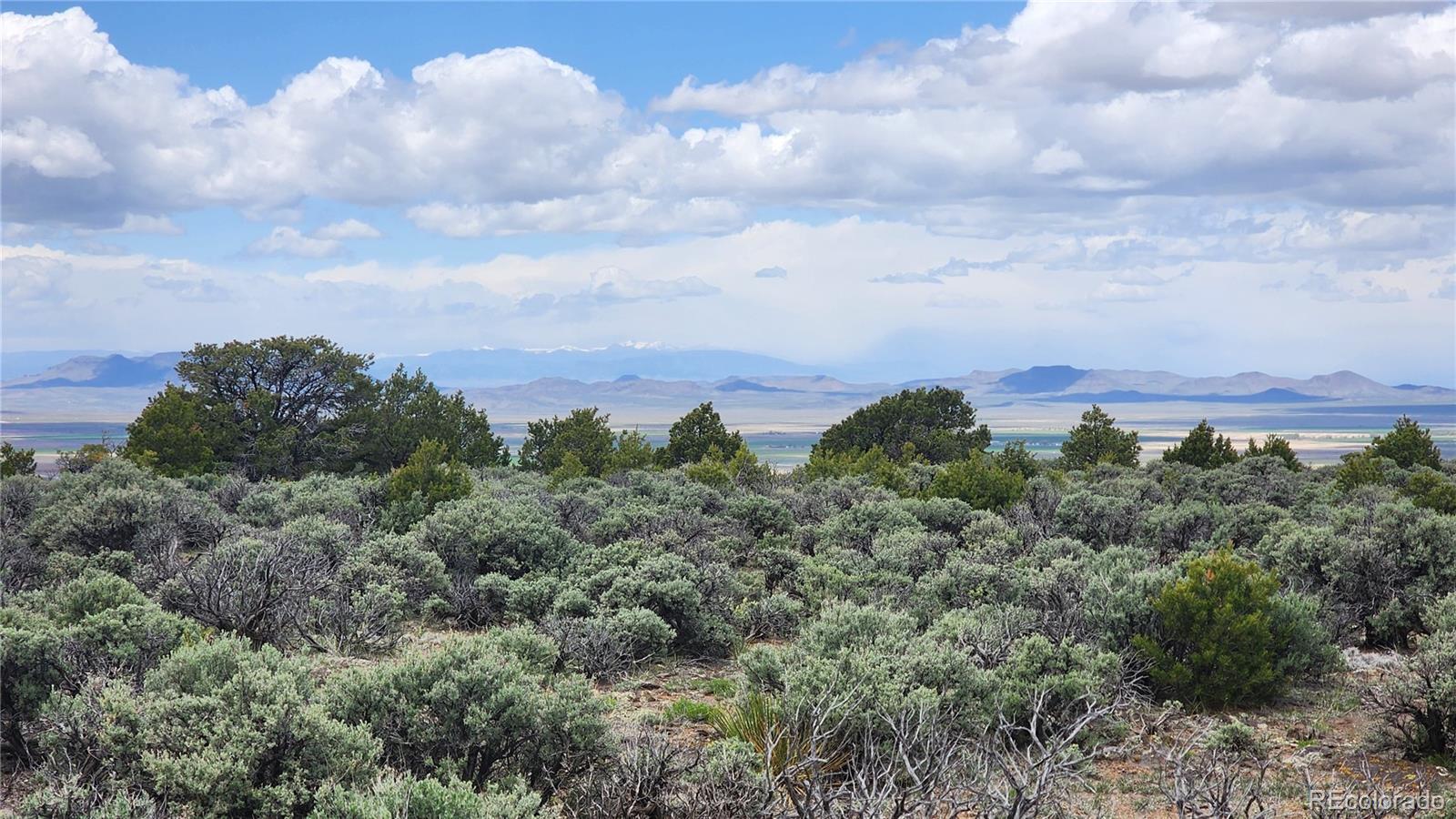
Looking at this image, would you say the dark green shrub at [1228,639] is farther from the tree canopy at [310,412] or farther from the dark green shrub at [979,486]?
the tree canopy at [310,412]

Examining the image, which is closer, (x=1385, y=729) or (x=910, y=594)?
(x=1385, y=729)

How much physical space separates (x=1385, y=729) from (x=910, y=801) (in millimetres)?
4909

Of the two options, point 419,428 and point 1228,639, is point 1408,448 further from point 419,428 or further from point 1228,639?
point 419,428

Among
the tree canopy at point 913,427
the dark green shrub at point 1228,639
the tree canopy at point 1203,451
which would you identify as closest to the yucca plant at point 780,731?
the dark green shrub at point 1228,639

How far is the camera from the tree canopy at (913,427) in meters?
45.9

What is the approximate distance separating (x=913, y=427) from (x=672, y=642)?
3680cm

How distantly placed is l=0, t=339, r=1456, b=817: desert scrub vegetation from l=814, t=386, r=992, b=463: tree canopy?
24247 millimetres

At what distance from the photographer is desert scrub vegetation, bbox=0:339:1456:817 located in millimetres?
5863

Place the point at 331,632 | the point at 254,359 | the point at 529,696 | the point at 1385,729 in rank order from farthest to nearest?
the point at 254,359, the point at 331,632, the point at 1385,729, the point at 529,696

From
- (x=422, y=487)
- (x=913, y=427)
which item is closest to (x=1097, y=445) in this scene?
(x=913, y=427)

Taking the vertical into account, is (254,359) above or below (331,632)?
above

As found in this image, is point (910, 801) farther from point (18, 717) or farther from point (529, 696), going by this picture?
point (18, 717)

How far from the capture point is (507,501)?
18.2 meters

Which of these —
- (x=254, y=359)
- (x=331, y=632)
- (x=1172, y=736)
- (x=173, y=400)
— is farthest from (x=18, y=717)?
(x=254, y=359)
